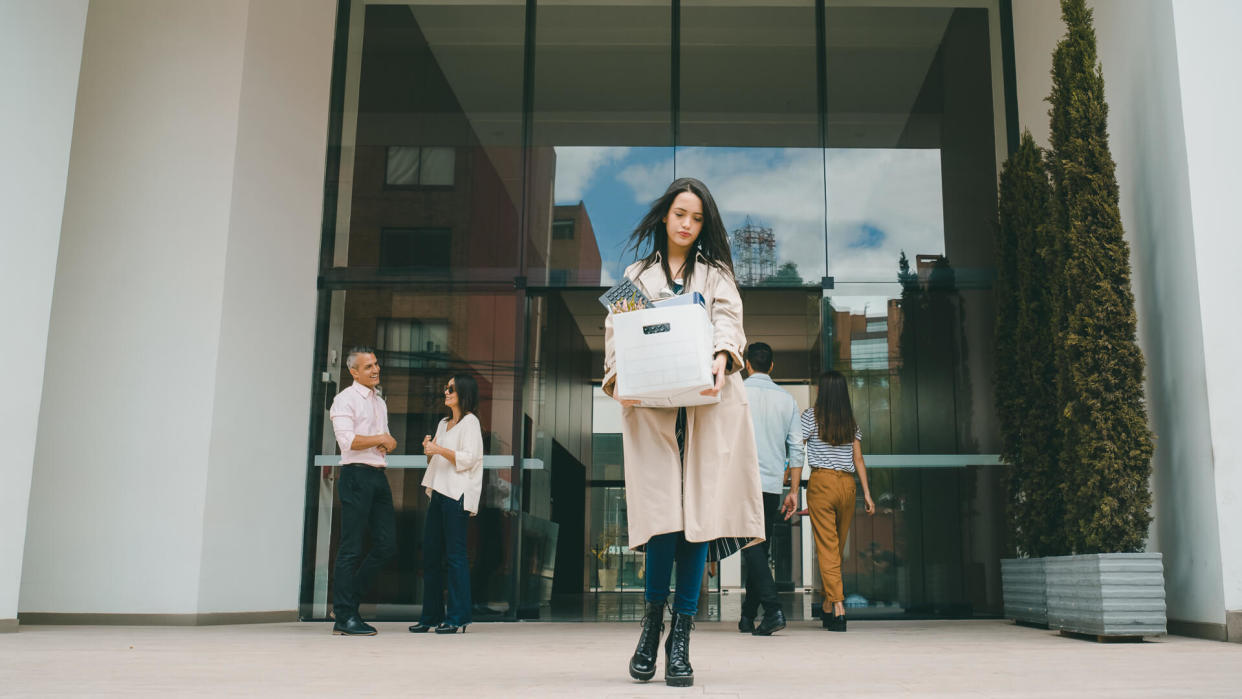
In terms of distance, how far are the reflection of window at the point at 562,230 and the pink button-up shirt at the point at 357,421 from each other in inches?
82.8

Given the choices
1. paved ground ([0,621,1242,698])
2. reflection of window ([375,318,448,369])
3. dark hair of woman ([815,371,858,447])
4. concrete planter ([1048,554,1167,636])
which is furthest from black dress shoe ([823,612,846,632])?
reflection of window ([375,318,448,369])

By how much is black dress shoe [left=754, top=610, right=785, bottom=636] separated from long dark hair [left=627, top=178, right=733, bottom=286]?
2.89m

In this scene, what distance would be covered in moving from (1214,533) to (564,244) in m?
4.35

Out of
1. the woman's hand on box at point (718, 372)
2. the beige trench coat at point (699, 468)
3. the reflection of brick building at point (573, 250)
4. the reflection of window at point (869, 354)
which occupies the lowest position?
the beige trench coat at point (699, 468)

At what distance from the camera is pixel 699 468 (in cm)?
299

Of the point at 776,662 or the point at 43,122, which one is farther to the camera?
the point at 43,122

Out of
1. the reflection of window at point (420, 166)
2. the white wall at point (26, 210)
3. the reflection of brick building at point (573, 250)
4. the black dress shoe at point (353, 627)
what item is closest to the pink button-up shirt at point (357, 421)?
the black dress shoe at point (353, 627)

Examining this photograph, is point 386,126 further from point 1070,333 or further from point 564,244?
point 1070,333

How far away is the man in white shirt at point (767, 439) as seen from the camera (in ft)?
18.9

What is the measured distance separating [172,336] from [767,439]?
368cm

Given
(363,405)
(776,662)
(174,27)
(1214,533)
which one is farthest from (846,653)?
(174,27)

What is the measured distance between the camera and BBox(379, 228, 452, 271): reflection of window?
7273mm

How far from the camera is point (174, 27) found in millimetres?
6520

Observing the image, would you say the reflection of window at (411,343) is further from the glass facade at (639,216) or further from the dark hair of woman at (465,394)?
the dark hair of woman at (465,394)
